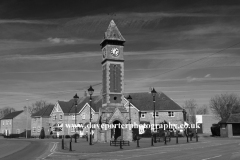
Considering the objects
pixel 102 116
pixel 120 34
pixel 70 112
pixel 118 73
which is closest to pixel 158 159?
pixel 102 116

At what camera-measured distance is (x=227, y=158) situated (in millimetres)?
20328

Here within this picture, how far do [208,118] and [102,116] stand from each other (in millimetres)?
58236

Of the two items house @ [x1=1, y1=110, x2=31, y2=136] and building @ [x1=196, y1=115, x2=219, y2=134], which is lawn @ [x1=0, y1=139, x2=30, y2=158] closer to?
house @ [x1=1, y1=110, x2=31, y2=136]

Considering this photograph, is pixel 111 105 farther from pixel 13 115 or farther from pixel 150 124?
pixel 13 115

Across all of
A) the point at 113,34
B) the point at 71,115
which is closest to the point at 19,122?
the point at 71,115

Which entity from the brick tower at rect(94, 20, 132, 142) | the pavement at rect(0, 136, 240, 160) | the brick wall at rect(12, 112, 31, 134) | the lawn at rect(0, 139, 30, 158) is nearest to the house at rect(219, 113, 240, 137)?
the brick tower at rect(94, 20, 132, 142)

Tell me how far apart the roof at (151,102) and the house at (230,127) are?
1015cm

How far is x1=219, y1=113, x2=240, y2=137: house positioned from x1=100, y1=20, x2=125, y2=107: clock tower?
26.2m

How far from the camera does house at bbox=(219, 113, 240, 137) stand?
191 ft

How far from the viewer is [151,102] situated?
6869 cm

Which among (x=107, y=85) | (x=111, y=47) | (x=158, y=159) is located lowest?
(x=158, y=159)

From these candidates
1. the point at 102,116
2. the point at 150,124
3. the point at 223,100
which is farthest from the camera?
the point at 223,100

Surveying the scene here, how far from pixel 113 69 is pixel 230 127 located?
29397mm

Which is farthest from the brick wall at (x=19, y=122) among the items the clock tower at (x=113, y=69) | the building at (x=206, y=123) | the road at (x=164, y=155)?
the road at (x=164, y=155)
